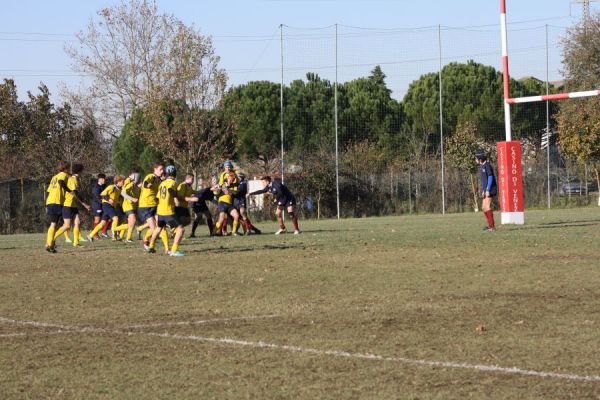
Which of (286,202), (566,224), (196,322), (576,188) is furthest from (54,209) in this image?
(576,188)

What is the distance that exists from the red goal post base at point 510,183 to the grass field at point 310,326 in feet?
25.9

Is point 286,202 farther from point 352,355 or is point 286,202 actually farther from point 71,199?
point 352,355

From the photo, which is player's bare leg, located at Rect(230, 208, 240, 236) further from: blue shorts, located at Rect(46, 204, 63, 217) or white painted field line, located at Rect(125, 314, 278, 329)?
white painted field line, located at Rect(125, 314, 278, 329)

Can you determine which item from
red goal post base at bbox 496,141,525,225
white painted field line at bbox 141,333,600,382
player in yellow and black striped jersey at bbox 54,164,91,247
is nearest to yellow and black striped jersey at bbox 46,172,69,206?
player in yellow and black striped jersey at bbox 54,164,91,247

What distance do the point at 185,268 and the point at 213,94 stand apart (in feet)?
108

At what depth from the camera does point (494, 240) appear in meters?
22.0

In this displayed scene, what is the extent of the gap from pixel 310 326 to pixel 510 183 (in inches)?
707

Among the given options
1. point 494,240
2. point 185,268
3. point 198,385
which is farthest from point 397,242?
point 198,385

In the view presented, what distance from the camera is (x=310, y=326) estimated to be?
10383mm

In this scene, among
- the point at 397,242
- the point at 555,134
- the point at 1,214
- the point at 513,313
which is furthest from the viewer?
the point at 555,134

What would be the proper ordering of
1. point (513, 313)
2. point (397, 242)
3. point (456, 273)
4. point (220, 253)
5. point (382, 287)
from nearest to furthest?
point (513, 313) < point (382, 287) < point (456, 273) < point (220, 253) < point (397, 242)

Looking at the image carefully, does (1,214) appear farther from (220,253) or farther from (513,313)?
(513,313)

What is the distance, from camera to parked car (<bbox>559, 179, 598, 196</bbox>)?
49.0 metres

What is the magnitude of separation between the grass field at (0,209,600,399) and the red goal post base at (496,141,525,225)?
7909 millimetres
